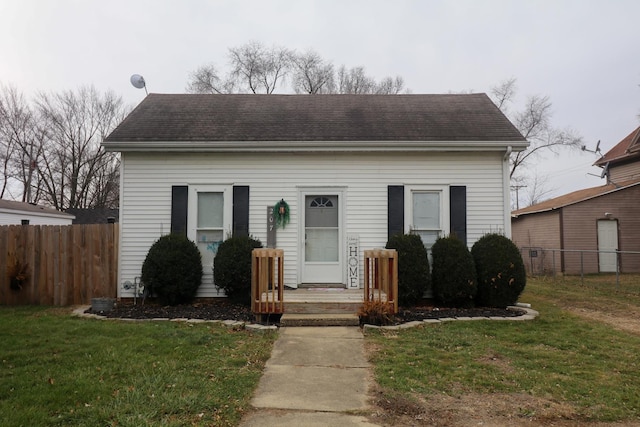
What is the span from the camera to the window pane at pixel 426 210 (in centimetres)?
841

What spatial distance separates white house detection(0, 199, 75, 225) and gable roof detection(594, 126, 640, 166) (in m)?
27.6

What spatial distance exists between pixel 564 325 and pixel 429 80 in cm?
2712

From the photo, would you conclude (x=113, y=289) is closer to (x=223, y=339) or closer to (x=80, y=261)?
(x=80, y=261)

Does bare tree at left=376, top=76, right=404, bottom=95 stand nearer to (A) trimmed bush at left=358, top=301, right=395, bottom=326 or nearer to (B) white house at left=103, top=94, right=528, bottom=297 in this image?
(B) white house at left=103, top=94, right=528, bottom=297

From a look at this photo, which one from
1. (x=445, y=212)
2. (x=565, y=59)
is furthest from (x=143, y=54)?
(x=565, y=59)

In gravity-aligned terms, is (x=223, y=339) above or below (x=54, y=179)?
below

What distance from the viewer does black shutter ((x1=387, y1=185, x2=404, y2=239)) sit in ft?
27.2

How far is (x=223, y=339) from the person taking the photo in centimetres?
533

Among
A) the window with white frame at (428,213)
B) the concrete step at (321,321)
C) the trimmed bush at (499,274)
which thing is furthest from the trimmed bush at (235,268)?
the trimmed bush at (499,274)

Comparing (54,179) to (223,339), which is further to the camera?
(54,179)

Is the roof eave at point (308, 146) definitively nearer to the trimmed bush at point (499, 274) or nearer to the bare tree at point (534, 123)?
the trimmed bush at point (499, 274)

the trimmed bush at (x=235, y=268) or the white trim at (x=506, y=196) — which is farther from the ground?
the white trim at (x=506, y=196)

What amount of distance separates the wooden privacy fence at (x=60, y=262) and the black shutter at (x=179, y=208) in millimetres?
1243

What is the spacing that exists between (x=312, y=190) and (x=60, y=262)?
18.0 feet
